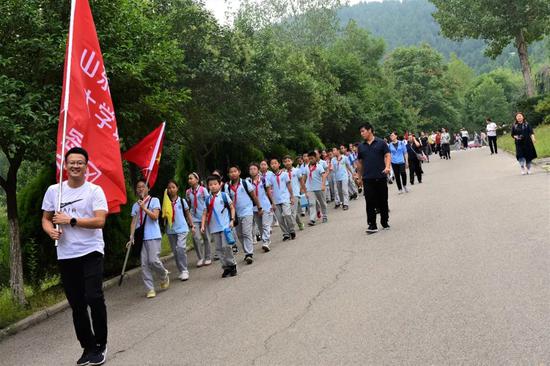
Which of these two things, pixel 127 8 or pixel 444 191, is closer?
pixel 127 8

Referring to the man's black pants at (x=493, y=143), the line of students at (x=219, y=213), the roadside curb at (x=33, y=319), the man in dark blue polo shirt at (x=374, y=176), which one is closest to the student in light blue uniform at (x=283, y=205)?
the line of students at (x=219, y=213)

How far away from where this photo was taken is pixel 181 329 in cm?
653

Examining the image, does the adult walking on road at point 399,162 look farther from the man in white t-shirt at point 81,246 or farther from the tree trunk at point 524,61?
the tree trunk at point 524,61

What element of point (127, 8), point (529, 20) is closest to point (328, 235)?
point (127, 8)

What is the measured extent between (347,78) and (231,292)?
41.6 m

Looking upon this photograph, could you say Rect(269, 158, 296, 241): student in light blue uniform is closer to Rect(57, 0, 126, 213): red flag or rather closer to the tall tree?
Rect(57, 0, 126, 213): red flag

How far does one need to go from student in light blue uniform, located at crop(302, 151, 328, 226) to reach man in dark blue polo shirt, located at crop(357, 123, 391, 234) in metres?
3.79

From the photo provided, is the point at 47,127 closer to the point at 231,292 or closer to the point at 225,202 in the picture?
the point at 225,202

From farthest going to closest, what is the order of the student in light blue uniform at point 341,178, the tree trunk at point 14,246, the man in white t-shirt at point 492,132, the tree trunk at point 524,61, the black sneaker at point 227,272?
the tree trunk at point 524,61 → the man in white t-shirt at point 492,132 → the student in light blue uniform at point 341,178 → the black sneaker at point 227,272 → the tree trunk at point 14,246

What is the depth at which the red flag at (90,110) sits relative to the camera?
6.76 metres

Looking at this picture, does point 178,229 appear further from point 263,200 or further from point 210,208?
point 263,200

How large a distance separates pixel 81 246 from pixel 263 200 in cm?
727

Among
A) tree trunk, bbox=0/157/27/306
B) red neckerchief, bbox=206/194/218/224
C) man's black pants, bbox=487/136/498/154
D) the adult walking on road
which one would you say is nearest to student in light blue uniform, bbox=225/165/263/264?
red neckerchief, bbox=206/194/218/224

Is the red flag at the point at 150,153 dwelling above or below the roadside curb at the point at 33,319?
above
